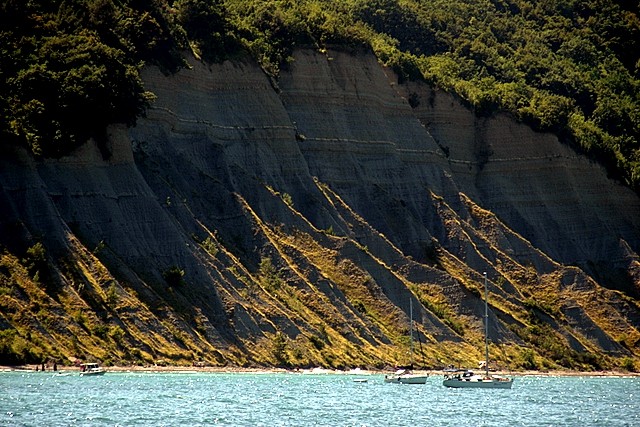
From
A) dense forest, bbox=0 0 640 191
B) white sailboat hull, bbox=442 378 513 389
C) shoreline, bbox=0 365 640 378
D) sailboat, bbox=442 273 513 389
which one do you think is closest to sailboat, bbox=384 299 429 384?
sailboat, bbox=442 273 513 389

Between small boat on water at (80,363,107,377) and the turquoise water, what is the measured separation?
77 centimetres

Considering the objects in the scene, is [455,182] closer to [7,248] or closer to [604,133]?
[604,133]

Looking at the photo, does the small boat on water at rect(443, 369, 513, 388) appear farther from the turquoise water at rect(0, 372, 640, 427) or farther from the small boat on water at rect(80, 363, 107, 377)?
the small boat on water at rect(80, 363, 107, 377)

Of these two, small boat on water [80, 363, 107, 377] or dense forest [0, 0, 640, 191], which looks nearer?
small boat on water [80, 363, 107, 377]

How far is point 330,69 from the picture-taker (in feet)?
447

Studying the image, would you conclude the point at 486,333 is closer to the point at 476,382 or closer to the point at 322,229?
the point at 476,382

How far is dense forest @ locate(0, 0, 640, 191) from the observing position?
11400cm

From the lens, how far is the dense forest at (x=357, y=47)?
114000 mm

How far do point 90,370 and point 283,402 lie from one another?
14.7 m

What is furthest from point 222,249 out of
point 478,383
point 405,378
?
point 478,383

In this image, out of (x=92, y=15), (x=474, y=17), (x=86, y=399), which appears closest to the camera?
(x=86, y=399)

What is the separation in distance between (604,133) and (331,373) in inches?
2143

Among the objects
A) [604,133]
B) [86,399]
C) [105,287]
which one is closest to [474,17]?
[604,133]

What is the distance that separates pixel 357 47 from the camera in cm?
13800
